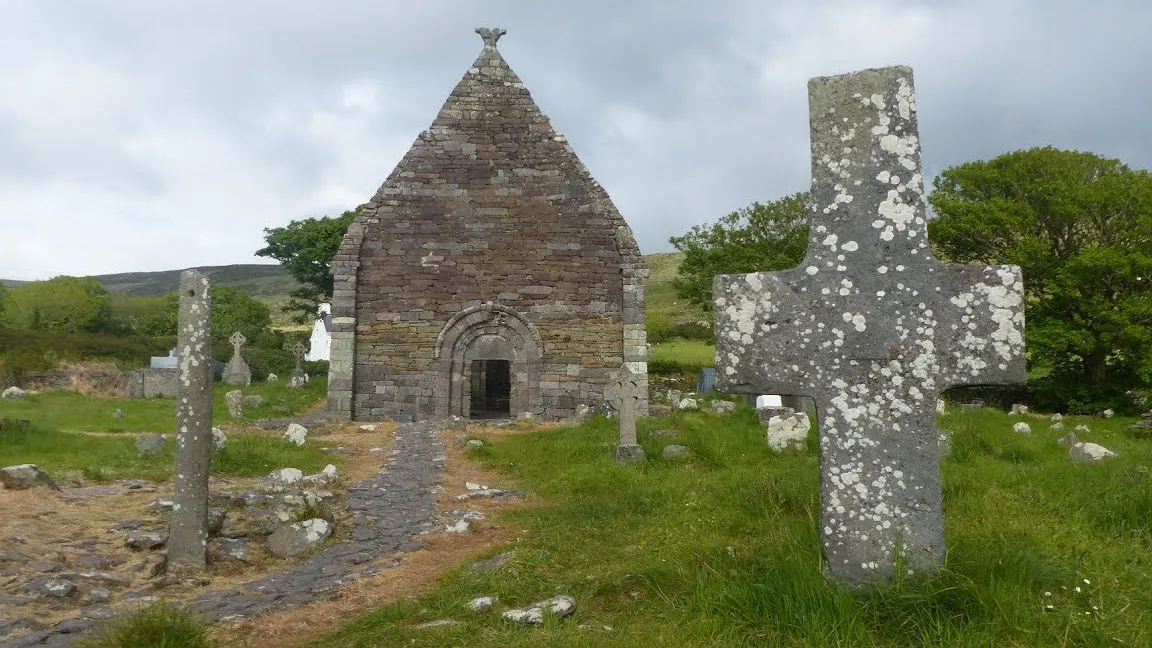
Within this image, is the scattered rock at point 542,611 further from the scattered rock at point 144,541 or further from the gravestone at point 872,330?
the scattered rock at point 144,541

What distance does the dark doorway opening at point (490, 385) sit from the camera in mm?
24197

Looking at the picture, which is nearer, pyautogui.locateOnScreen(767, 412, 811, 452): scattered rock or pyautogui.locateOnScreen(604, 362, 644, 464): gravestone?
pyautogui.locateOnScreen(767, 412, 811, 452): scattered rock

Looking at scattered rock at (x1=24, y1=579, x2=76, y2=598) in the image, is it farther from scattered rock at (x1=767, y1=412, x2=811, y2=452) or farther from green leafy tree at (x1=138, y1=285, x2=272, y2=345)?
green leafy tree at (x1=138, y1=285, x2=272, y2=345)

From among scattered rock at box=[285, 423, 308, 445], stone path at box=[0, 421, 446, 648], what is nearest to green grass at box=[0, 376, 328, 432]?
scattered rock at box=[285, 423, 308, 445]

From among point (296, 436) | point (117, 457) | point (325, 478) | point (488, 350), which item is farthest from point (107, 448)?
point (488, 350)

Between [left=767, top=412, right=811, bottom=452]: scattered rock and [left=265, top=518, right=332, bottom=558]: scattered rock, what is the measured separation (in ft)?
18.1

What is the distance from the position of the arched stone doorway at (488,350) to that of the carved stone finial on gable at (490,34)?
7225mm

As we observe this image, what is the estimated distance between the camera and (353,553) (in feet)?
20.7

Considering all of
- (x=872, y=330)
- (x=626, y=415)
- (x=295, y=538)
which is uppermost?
(x=872, y=330)

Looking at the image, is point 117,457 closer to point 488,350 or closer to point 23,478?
point 23,478

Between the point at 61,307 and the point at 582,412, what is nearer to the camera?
the point at 582,412

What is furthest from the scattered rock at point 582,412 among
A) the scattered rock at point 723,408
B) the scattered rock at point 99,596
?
the scattered rock at point 99,596

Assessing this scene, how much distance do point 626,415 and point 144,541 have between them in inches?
235

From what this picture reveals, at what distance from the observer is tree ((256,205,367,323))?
3859 cm
